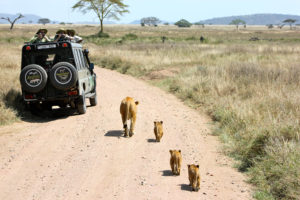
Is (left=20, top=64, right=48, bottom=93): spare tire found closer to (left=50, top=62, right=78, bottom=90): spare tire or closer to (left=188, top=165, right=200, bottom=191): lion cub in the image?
(left=50, top=62, right=78, bottom=90): spare tire

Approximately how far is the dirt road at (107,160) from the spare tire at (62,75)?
98 cm

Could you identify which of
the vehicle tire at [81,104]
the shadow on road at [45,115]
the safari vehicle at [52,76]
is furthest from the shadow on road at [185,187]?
the shadow on road at [45,115]

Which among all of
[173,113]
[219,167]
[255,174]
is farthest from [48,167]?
[173,113]

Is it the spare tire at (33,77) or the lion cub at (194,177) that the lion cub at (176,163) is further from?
the spare tire at (33,77)

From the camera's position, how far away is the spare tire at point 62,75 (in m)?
9.50

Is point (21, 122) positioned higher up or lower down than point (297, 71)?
lower down

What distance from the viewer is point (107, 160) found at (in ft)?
21.3

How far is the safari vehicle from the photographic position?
31.0ft

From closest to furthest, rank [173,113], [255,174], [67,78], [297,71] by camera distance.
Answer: [255,174]
[67,78]
[173,113]
[297,71]

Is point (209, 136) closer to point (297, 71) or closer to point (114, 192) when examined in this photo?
point (114, 192)

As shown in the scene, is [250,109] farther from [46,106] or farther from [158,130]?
[46,106]

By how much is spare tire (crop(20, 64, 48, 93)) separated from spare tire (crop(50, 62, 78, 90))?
0.23m

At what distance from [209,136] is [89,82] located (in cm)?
473

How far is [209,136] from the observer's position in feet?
27.6
